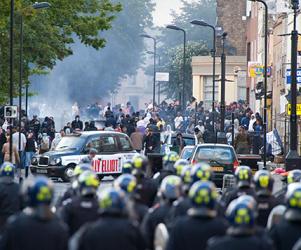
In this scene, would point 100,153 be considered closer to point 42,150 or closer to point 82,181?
point 42,150

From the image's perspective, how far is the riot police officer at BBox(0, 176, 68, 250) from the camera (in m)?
12.1

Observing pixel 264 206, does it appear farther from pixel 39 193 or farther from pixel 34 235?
pixel 34 235

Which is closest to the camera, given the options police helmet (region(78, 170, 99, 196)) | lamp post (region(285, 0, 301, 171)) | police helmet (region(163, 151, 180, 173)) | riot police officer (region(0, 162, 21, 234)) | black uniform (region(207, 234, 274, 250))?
black uniform (region(207, 234, 274, 250))

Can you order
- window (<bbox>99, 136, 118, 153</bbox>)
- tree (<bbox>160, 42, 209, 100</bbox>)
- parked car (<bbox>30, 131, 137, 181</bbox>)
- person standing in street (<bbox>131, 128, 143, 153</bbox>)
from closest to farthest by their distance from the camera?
parked car (<bbox>30, 131, 137, 181</bbox>), window (<bbox>99, 136, 118, 153</bbox>), person standing in street (<bbox>131, 128, 143, 153</bbox>), tree (<bbox>160, 42, 209, 100</bbox>)

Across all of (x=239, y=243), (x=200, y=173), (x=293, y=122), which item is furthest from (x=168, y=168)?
(x=293, y=122)

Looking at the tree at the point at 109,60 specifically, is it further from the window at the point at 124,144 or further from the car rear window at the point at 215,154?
the car rear window at the point at 215,154

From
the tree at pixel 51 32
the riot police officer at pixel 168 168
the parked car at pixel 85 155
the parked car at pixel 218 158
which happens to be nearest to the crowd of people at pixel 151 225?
the riot police officer at pixel 168 168

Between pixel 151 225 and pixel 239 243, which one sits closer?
pixel 239 243

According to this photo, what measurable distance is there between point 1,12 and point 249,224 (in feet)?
123

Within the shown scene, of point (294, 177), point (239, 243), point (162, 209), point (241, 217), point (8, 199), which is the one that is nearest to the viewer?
point (239, 243)

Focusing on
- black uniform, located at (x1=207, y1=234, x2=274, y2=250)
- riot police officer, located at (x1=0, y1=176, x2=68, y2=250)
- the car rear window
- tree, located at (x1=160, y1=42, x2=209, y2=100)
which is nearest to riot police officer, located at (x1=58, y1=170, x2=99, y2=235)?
riot police officer, located at (x1=0, y1=176, x2=68, y2=250)

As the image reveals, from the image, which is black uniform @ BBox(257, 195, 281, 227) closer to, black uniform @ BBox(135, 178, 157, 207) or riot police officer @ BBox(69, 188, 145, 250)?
black uniform @ BBox(135, 178, 157, 207)

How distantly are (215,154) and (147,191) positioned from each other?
56.6ft

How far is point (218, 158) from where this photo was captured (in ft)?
115
